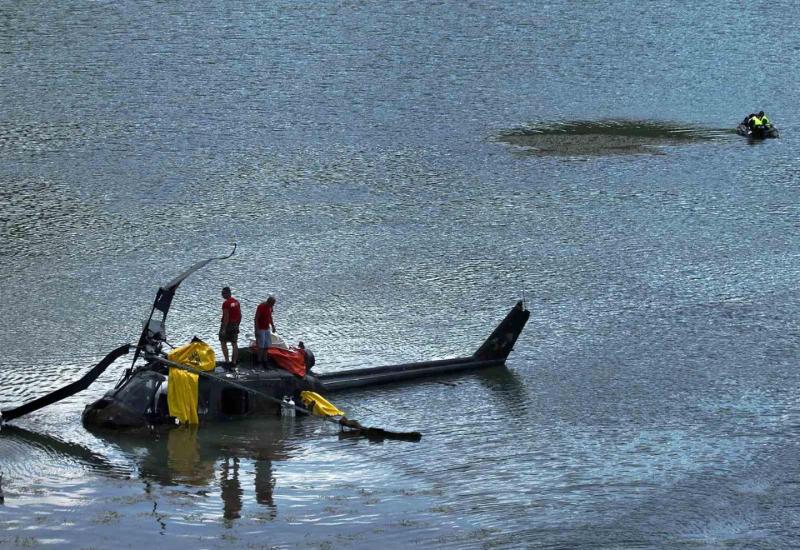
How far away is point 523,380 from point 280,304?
6336mm

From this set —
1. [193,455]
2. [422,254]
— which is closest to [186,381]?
[193,455]

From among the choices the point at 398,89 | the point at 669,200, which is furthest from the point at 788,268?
the point at 398,89

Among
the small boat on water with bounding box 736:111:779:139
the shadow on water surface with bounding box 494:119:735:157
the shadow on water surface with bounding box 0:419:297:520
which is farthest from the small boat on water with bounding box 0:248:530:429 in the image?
the small boat on water with bounding box 736:111:779:139

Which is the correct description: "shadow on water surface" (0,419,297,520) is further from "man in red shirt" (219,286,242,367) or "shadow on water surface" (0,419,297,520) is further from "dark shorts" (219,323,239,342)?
"dark shorts" (219,323,239,342)

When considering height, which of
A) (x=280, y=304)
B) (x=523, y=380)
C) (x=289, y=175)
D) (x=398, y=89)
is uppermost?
(x=398, y=89)

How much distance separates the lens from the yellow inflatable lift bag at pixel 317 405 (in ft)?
79.5

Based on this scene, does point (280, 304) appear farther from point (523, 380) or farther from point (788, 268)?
point (788, 268)

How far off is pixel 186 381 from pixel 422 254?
1187 centimetres

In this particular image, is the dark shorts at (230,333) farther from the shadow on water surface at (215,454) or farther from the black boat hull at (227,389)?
the shadow on water surface at (215,454)

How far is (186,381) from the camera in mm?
23297

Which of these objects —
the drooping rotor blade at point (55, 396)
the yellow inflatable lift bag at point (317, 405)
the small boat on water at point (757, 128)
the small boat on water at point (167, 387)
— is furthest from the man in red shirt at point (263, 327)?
the small boat on water at point (757, 128)

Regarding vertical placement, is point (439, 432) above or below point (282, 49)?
below

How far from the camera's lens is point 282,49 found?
56000mm

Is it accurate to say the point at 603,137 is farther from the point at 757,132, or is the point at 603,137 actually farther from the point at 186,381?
the point at 186,381
